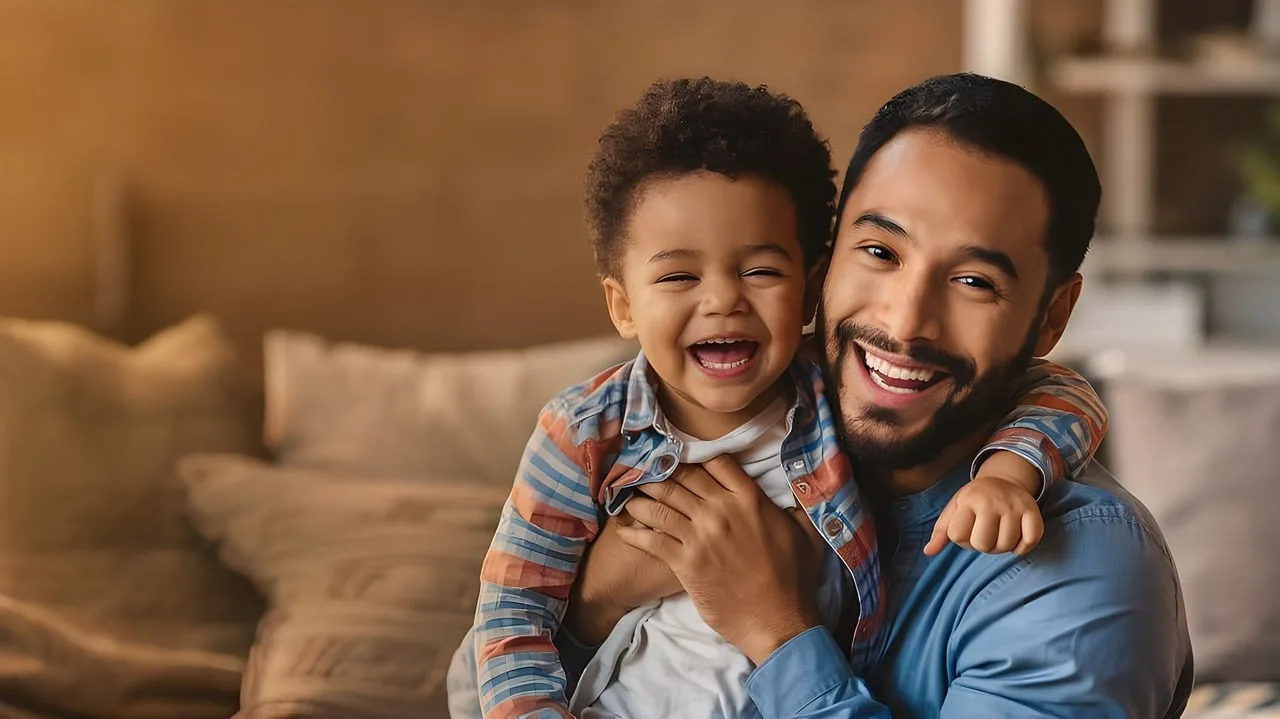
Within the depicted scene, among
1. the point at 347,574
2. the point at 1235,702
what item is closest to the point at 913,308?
the point at 347,574

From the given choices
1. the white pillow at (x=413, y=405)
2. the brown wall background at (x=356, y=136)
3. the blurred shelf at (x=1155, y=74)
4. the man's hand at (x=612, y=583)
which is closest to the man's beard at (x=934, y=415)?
the man's hand at (x=612, y=583)

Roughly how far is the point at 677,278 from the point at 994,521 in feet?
1.09

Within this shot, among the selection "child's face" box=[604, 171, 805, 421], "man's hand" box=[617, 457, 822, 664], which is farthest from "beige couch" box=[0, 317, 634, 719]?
"child's face" box=[604, 171, 805, 421]

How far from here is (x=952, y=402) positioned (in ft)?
3.78

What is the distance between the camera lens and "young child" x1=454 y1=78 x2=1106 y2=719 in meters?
1.14

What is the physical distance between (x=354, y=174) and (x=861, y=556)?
2098 millimetres

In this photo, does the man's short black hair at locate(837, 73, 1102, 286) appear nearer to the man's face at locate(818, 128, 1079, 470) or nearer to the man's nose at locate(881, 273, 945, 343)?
the man's face at locate(818, 128, 1079, 470)

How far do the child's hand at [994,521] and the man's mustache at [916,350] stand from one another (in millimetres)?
122

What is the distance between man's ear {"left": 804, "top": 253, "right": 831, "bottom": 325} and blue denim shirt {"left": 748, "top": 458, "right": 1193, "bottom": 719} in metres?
0.19

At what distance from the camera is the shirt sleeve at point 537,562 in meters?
1.18

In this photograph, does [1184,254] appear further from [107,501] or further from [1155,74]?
[107,501]

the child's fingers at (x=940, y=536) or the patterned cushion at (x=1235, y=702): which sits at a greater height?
the child's fingers at (x=940, y=536)

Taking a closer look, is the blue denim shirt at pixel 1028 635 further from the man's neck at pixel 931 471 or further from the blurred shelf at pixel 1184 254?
the blurred shelf at pixel 1184 254

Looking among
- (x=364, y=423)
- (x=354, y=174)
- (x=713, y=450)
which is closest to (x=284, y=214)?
(x=354, y=174)
